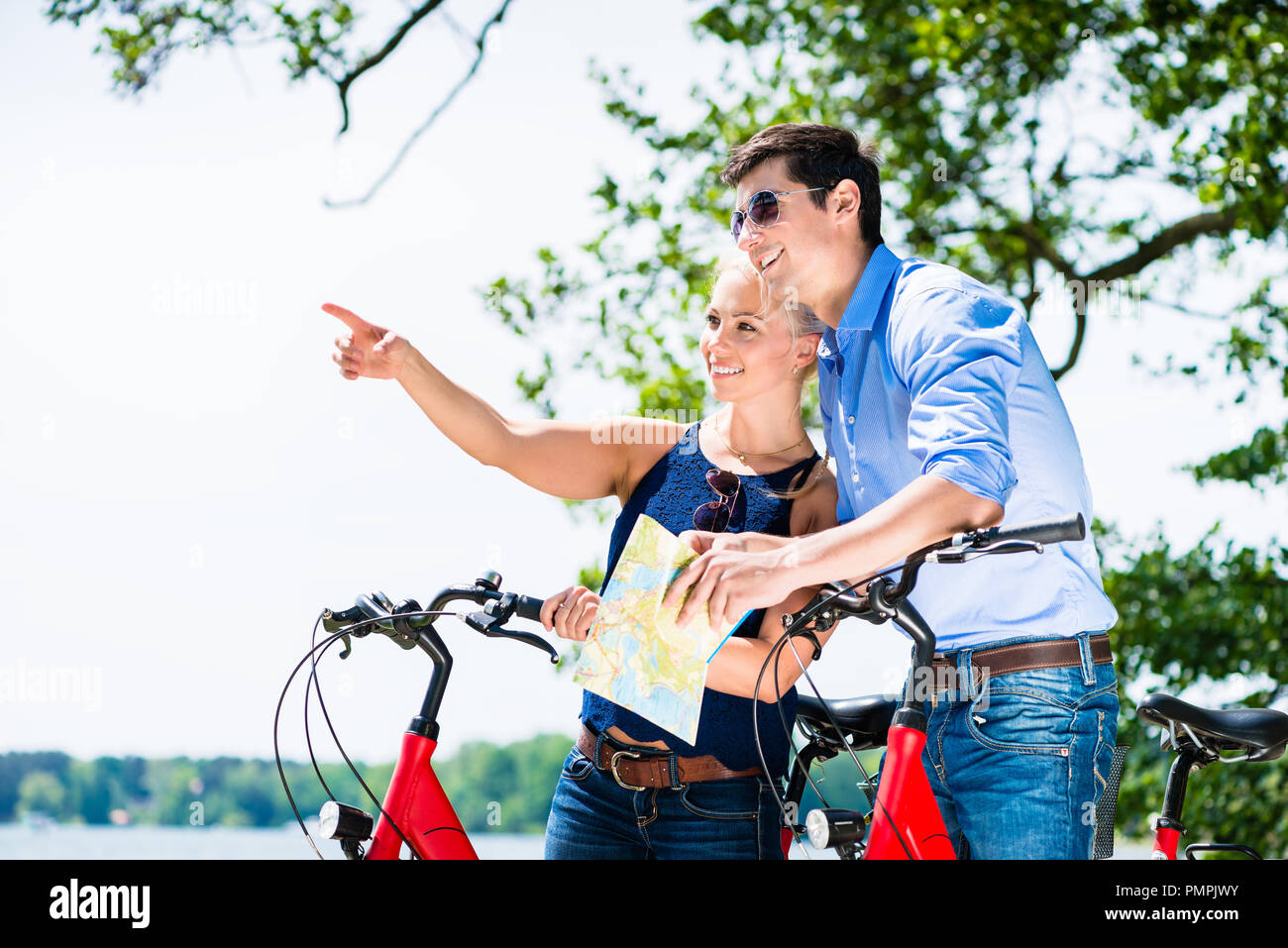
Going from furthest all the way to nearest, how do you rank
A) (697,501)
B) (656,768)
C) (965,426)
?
1. (697,501)
2. (656,768)
3. (965,426)

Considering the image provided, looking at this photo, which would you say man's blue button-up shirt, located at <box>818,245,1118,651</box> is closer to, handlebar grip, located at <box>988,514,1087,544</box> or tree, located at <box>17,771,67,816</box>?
handlebar grip, located at <box>988,514,1087,544</box>

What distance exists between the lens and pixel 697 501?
2.50 m

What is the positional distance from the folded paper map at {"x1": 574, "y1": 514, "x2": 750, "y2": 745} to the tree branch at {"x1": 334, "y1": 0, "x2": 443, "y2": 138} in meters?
4.78

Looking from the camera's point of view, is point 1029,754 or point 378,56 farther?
point 378,56

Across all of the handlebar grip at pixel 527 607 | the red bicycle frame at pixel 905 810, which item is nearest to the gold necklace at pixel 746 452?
the handlebar grip at pixel 527 607

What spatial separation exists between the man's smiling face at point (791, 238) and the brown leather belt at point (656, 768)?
910mm

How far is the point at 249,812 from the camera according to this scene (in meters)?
25.3

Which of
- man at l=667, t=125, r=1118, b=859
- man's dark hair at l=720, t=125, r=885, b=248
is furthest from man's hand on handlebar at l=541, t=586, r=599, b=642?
man's dark hair at l=720, t=125, r=885, b=248

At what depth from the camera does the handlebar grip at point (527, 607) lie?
2.20 meters

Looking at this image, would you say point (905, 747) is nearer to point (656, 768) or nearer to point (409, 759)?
point (656, 768)

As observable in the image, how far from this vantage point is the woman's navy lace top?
7.88 ft

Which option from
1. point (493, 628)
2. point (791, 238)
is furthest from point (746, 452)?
point (493, 628)

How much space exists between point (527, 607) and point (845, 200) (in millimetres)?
993
